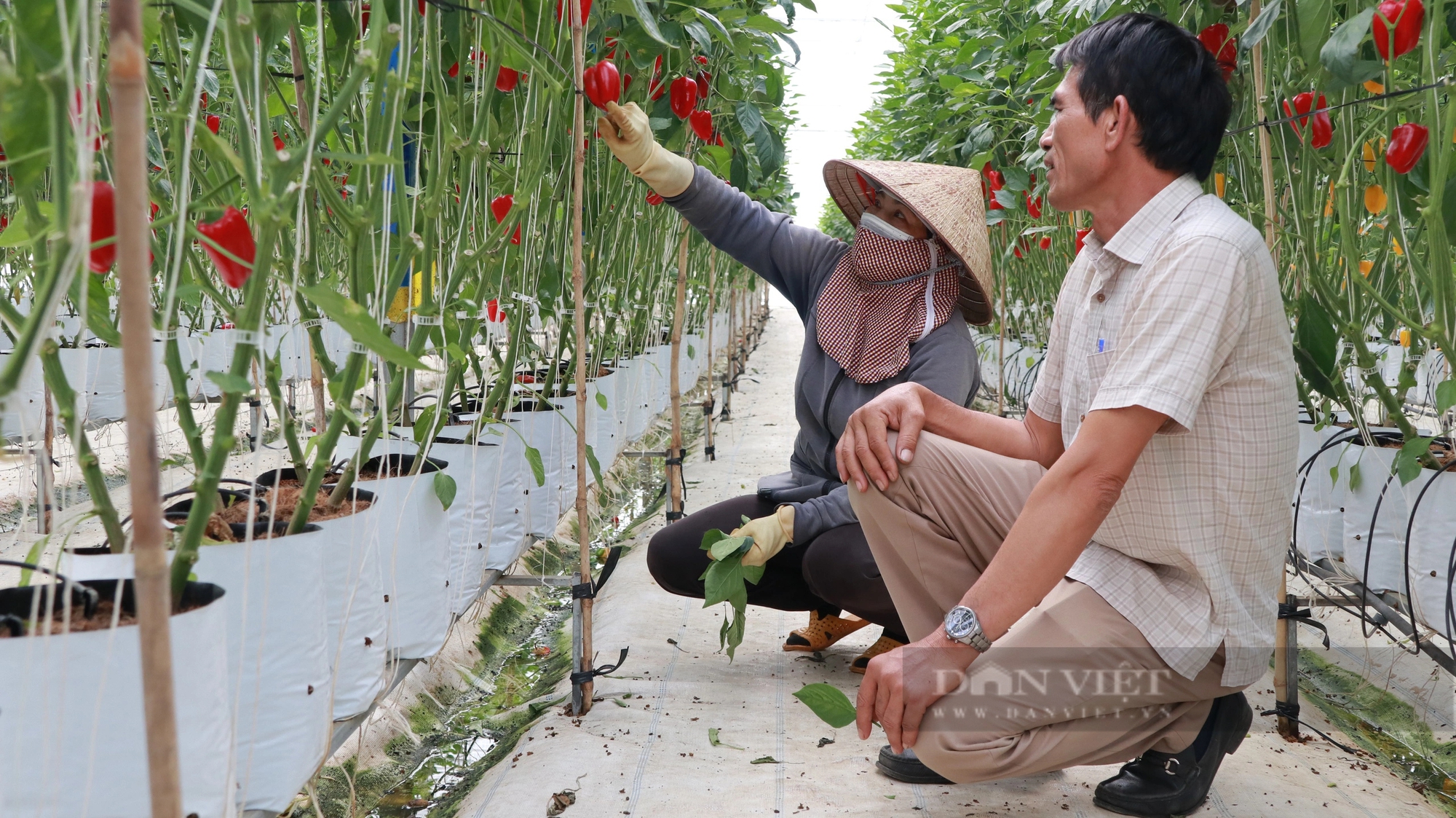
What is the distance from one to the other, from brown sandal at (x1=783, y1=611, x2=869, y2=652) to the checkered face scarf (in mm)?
433

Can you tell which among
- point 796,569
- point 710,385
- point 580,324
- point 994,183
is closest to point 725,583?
point 796,569

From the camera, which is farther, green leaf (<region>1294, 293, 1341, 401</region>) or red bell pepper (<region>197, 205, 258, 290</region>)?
green leaf (<region>1294, 293, 1341, 401</region>)

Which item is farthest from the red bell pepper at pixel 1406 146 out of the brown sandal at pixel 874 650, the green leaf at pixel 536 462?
the green leaf at pixel 536 462

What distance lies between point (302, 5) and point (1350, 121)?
1365 mm

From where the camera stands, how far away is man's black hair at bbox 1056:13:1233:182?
105 cm

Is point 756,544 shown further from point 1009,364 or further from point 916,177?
point 1009,364

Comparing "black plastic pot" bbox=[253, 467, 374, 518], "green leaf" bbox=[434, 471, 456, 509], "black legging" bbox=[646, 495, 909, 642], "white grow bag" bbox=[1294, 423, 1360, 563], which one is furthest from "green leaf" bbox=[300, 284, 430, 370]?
"white grow bag" bbox=[1294, 423, 1360, 563]

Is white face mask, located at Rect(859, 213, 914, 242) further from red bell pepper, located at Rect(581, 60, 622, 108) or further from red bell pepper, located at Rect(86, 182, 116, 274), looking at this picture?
red bell pepper, located at Rect(86, 182, 116, 274)

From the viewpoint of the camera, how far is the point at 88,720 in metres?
0.66

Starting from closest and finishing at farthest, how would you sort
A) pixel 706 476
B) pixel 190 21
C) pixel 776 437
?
pixel 190 21 < pixel 706 476 < pixel 776 437

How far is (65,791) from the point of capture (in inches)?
25.6

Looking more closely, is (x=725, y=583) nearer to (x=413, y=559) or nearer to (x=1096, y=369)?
(x=413, y=559)

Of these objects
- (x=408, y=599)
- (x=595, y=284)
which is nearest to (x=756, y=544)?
(x=408, y=599)

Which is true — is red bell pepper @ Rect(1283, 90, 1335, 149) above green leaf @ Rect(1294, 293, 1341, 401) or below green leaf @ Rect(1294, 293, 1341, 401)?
above
